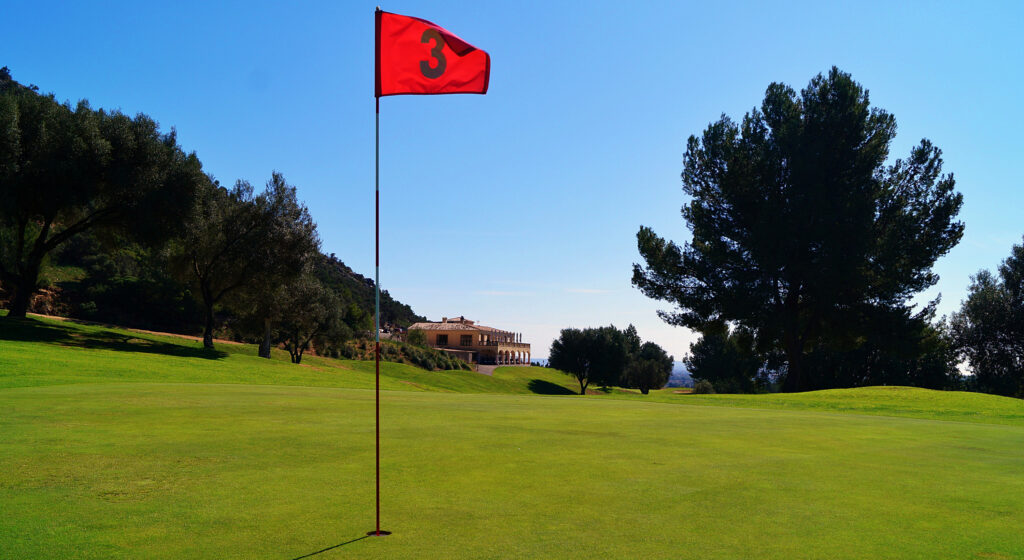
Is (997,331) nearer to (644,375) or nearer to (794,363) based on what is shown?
(794,363)

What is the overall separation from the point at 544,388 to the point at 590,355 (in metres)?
9.03

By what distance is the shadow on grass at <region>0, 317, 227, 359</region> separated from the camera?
32.4 meters

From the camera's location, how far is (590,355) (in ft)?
285

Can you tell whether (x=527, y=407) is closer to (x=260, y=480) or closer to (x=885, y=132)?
(x=260, y=480)

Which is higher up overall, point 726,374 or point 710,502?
point 710,502

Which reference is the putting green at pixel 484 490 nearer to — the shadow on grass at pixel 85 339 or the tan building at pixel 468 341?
the shadow on grass at pixel 85 339

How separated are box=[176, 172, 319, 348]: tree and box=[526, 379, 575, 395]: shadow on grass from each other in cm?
4090

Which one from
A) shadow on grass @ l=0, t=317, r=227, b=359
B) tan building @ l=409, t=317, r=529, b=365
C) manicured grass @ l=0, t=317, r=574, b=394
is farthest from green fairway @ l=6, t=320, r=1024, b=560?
tan building @ l=409, t=317, r=529, b=365

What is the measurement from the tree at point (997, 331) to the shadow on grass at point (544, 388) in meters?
42.8

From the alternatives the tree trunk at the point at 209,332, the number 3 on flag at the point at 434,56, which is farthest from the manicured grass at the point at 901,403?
the tree trunk at the point at 209,332

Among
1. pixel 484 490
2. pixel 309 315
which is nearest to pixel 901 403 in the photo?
pixel 484 490

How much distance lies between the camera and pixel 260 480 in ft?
21.9

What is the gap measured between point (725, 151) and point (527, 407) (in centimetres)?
3274

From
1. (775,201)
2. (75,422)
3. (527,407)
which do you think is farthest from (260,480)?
(775,201)
